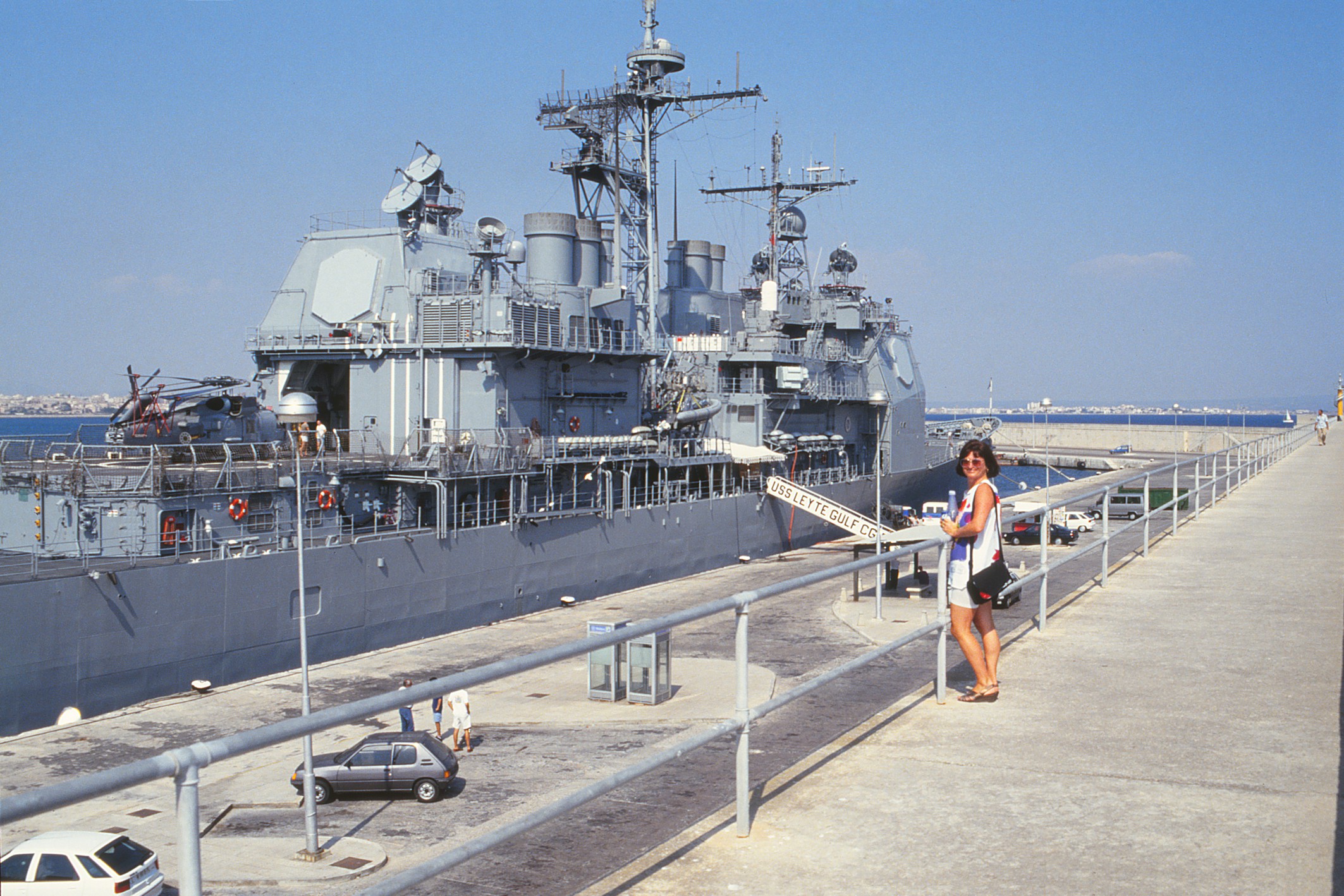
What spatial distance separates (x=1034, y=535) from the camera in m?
32.1

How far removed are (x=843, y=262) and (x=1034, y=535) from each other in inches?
715

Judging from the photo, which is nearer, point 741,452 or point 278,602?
point 278,602

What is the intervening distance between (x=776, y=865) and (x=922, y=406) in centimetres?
4565

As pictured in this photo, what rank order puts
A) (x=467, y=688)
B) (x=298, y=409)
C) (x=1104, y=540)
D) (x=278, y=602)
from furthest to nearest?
(x=298, y=409) < (x=278, y=602) < (x=1104, y=540) < (x=467, y=688)

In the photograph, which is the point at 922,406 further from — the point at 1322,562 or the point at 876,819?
the point at 876,819

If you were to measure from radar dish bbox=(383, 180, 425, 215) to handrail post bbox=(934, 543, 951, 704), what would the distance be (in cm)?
2348

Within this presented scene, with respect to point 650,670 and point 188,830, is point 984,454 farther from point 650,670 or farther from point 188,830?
point 650,670

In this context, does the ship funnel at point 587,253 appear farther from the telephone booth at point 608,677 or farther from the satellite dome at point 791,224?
the telephone booth at point 608,677

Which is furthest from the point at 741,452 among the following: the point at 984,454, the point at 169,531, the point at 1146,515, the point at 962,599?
the point at 962,599

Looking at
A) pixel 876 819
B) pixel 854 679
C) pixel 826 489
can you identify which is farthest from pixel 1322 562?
pixel 826 489

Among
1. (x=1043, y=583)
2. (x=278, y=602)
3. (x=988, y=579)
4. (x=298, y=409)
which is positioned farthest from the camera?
(x=298, y=409)

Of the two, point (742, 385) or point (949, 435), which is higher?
point (742, 385)

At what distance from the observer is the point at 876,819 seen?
4574 millimetres

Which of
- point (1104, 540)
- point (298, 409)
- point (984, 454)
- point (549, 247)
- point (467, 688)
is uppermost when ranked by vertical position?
point (549, 247)
